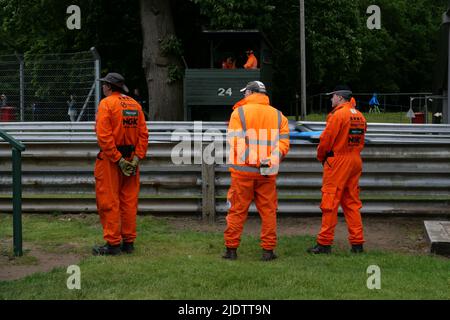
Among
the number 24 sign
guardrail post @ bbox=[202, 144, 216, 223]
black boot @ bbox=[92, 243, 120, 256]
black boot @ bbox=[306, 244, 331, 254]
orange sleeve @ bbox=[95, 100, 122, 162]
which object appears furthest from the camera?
the number 24 sign

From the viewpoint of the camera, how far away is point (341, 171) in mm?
7316

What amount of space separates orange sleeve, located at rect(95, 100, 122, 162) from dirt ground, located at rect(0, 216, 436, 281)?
1.10m

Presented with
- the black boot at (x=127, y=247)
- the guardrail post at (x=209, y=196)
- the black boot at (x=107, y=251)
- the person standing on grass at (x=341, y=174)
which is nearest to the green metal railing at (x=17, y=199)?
the black boot at (x=107, y=251)

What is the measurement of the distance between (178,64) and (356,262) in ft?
53.8

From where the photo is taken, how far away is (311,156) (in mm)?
9289

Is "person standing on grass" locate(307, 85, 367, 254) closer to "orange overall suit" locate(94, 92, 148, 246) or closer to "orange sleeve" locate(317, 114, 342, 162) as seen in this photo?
"orange sleeve" locate(317, 114, 342, 162)

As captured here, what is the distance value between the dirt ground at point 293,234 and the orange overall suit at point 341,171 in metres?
0.55

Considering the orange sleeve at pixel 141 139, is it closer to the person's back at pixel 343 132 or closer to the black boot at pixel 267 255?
the black boot at pixel 267 255

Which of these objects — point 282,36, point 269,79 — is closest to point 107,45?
point 269,79

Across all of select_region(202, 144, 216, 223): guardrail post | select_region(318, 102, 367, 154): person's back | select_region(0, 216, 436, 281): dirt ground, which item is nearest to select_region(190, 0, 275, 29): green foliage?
select_region(202, 144, 216, 223): guardrail post

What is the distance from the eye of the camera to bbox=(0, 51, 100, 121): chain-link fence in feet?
46.2

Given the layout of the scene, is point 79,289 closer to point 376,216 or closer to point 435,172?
point 376,216

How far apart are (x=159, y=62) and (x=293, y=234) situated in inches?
579

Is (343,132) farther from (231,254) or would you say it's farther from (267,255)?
(231,254)
